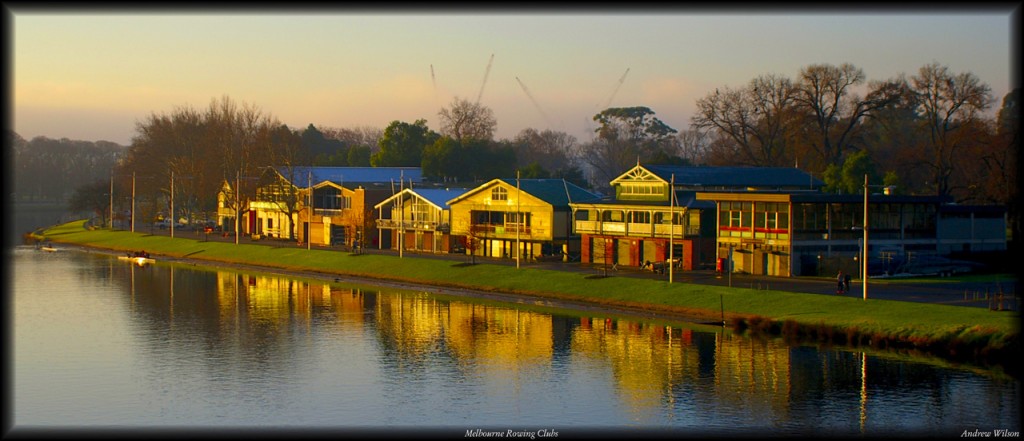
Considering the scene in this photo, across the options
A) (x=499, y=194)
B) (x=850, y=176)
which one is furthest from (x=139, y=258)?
(x=850, y=176)

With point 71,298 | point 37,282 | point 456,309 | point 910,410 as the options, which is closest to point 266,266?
point 37,282

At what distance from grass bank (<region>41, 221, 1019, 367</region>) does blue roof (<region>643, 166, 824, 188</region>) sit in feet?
48.0

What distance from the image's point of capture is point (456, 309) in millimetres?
70562

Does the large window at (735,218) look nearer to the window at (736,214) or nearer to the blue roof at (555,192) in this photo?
the window at (736,214)

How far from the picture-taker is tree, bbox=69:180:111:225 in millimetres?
160375

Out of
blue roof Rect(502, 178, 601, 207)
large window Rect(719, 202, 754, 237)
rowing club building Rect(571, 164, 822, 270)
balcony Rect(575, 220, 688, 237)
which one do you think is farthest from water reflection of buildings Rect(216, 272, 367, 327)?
large window Rect(719, 202, 754, 237)

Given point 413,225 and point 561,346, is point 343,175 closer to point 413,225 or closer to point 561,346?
point 413,225

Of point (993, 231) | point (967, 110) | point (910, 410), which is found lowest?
point (910, 410)

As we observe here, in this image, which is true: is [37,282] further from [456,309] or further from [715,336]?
[715,336]

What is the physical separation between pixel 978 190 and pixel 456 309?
202 feet

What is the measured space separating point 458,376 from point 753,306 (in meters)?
21.7

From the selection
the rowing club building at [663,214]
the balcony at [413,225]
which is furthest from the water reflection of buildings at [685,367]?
the balcony at [413,225]

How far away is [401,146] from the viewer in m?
156

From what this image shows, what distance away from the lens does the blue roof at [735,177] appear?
8881 cm
